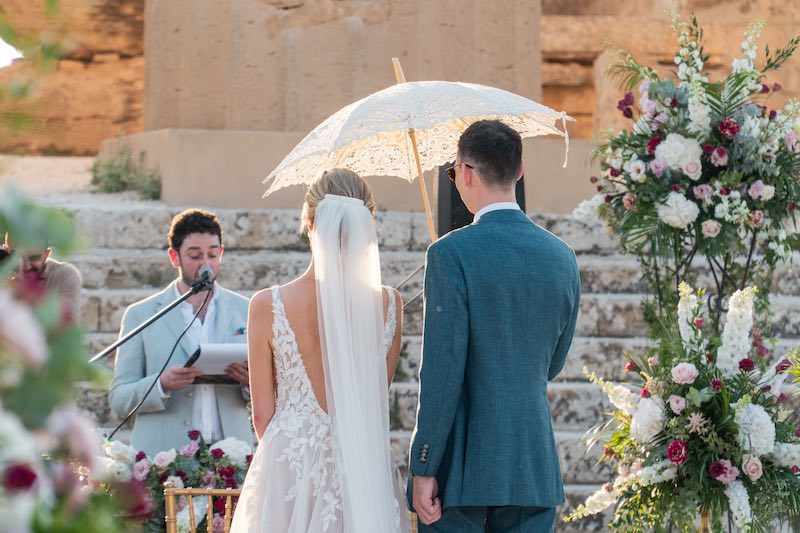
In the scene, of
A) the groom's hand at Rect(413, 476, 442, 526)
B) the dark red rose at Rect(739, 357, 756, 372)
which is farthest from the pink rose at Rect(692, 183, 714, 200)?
the groom's hand at Rect(413, 476, 442, 526)

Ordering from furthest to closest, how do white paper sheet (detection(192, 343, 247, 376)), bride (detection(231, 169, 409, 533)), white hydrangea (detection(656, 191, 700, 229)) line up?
white hydrangea (detection(656, 191, 700, 229)) < white paper sheet (detection(192, 343, 247, 376)) < bride (detection(231, 169, 409, 533))

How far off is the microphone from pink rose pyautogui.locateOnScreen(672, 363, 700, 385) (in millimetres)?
1664

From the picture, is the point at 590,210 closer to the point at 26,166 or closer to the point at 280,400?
the point at 280,400

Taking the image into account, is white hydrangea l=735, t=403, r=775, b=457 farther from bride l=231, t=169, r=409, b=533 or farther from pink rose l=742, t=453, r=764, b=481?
bride l=231, t=169, r=409, b=533

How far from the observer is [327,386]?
3.70 metres

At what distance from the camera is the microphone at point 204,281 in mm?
4543

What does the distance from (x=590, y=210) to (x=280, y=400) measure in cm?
273

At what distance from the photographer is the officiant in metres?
5.02

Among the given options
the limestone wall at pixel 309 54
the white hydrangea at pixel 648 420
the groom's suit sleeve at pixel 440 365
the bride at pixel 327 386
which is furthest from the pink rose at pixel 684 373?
the limestone wall at pixel 309 54

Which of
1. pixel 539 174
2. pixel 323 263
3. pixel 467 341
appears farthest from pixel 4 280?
pixel 539 174

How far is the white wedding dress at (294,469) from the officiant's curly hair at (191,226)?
4.61ft

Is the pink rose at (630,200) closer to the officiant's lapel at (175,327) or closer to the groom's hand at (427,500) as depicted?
the officiant's lapel at (175,327)

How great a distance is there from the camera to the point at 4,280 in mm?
1091

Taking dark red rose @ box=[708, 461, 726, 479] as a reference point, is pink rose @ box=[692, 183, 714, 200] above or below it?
above
